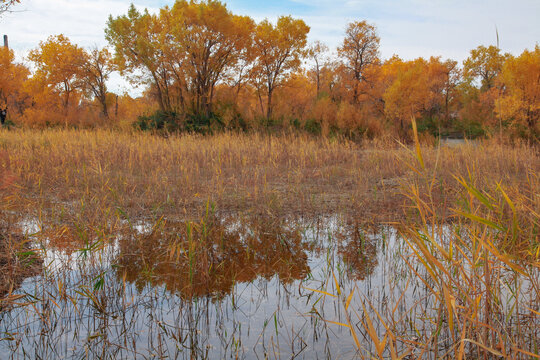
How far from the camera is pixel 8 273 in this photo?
296cm

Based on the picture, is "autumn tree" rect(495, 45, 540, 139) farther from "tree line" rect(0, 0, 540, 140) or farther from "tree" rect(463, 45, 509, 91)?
"tree" rect(463, 45, 509, 91)

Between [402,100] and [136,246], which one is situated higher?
[402,100]

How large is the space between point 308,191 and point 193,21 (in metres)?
17.2

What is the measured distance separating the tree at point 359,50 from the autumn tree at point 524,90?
32.0ft

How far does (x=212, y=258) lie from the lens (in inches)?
145

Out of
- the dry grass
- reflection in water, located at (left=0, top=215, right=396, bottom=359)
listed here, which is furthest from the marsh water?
the dry grass

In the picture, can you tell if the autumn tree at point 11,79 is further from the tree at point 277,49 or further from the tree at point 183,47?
the tree at point 277,49

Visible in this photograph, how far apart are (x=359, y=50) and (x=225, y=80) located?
38.3 feet

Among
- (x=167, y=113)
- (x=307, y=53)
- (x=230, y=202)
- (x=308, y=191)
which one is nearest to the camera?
(x=230, y=202)

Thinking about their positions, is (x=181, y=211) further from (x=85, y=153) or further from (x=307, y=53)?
(x=307, y=53)

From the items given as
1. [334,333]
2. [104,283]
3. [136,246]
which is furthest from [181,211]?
[334,333]

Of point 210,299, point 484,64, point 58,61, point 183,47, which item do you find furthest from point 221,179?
point 484,64

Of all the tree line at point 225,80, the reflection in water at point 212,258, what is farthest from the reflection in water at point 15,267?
the tree line at point 225,80

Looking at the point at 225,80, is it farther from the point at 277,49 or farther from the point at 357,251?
the point at 357,251
